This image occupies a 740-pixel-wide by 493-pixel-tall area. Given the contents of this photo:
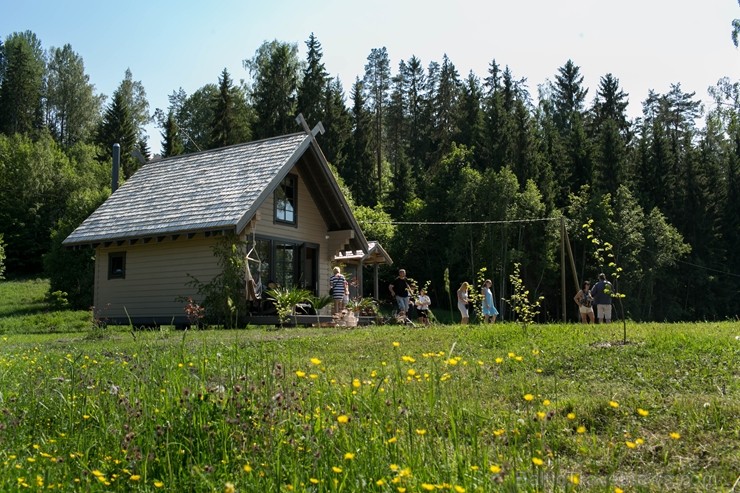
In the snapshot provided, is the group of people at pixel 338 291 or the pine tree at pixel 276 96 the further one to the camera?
the pine tree at pixel 276 96

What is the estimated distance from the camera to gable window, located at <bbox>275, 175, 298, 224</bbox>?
24.3 metres

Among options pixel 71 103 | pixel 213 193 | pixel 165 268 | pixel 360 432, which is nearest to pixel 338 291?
pixel 213 193

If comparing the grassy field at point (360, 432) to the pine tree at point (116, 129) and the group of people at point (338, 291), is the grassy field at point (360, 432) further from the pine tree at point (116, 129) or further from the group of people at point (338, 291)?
the pine tree at point (116, 129)

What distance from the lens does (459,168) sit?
5469 centimetres

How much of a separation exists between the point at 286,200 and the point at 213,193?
2511 millimetres

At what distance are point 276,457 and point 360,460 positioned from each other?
0.56m

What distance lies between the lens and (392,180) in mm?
60312

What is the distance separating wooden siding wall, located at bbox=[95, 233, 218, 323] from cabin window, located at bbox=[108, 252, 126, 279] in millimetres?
139

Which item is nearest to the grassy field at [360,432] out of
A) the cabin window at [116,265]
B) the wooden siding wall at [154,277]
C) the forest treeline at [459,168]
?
the wooden siding wall at [154,277]

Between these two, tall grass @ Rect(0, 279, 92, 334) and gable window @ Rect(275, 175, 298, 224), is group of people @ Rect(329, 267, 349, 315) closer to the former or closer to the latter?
gable window @ Rect(275, 175, 298, 224)

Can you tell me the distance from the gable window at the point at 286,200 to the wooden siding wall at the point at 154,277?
2.73 m

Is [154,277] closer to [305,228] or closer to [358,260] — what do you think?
[305,228]

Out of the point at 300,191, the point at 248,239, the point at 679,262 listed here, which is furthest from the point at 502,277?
the point at 248,239

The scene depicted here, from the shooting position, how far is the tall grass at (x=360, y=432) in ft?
15.2
